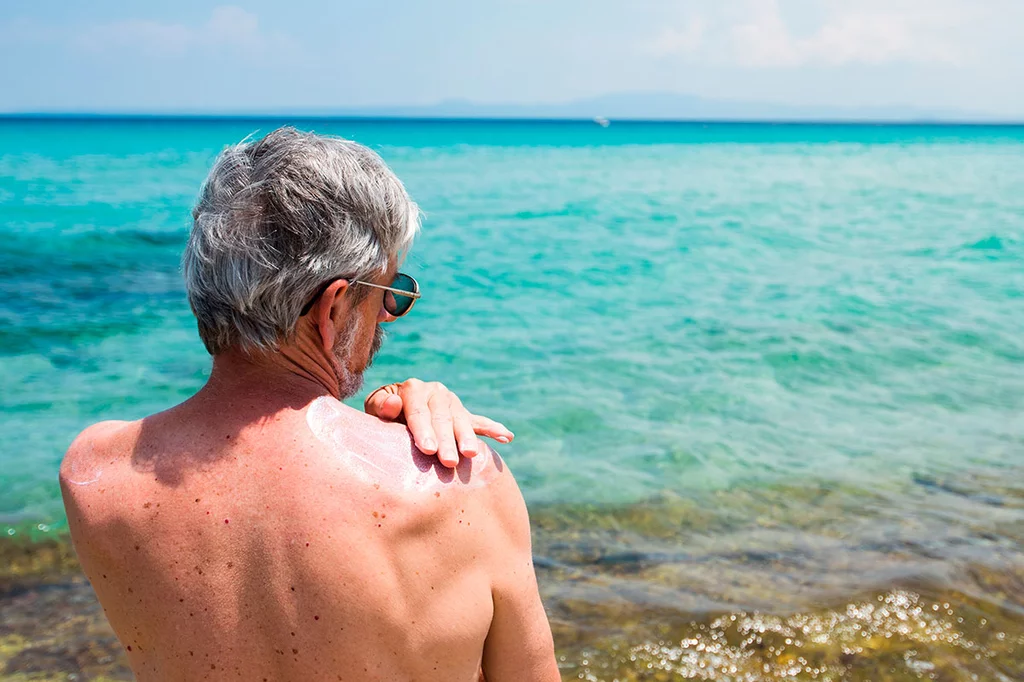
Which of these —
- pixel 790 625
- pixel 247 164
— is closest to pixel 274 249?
pixel 247 164

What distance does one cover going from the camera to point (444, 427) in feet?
6.13

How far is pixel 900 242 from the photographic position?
17375 mm

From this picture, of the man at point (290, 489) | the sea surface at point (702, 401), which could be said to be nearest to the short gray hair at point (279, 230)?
the man at point (290, 489)

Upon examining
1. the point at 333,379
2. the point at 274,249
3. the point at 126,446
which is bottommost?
the point at 126,446

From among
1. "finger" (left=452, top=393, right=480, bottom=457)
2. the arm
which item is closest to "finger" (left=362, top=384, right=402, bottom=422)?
"finger" (left=452, top=393, right=480, bottom=457)

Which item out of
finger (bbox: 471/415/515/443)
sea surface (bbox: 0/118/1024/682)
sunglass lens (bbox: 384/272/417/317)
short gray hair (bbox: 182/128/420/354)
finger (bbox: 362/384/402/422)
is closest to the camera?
short gray hair (bbox: 182/128/420/354)

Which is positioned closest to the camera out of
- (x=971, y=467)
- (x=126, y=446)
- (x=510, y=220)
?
(x=126, y=446)

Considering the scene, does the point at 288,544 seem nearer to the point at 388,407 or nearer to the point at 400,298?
the point at 388,407

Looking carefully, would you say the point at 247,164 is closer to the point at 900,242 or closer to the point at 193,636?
the point at 193,636

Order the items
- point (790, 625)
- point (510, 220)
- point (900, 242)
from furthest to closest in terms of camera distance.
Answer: point (510, 220)
point (900, 242)
point (790, 625)

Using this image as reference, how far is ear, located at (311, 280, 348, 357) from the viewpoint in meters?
1.74

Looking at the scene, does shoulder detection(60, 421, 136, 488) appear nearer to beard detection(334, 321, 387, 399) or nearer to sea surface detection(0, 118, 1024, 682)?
beard detection(334, 321, 387, 399)

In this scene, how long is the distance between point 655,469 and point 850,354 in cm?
394

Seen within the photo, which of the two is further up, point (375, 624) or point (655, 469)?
point (375, 624)
